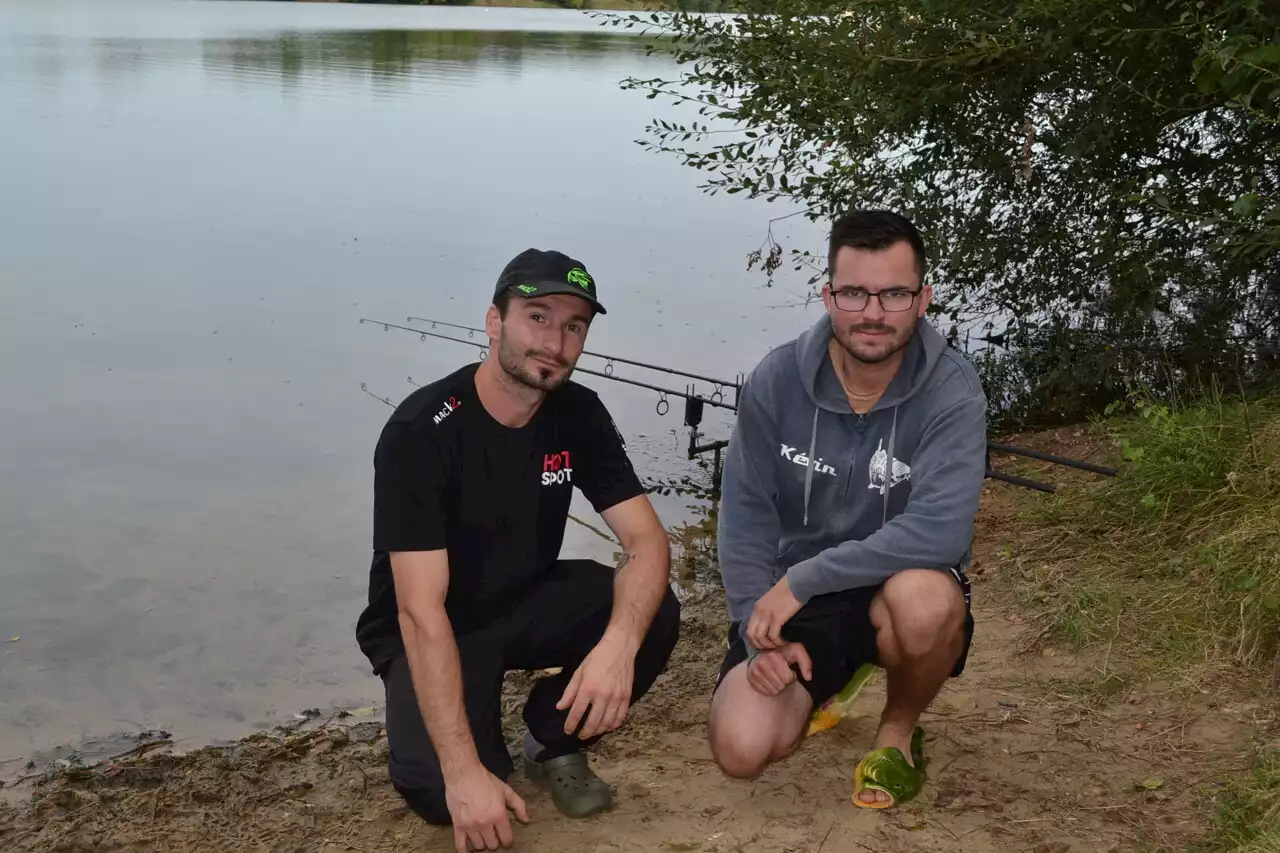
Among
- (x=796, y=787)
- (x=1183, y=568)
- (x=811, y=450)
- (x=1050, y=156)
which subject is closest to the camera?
(x=811, y=450)

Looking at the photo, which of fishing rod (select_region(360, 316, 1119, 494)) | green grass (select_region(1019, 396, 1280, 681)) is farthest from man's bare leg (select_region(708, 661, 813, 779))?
fishing rod (select_region(360, 316, 1119, 494))

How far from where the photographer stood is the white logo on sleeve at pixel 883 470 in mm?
3160

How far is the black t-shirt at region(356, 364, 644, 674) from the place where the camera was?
299 centimetres

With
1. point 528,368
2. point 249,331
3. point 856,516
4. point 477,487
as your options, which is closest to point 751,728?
point 856,516

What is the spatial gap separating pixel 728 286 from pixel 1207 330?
21.8ft

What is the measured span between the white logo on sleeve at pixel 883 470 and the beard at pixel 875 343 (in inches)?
9.0

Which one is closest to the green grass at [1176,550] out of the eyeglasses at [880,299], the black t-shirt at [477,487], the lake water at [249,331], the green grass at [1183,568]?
the green grass at [1183,568]

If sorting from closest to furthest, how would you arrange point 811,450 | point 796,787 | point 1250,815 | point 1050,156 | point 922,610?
point 1250,815 → point 922,610 → point 811,450 → point 796,787 → point 1050,156

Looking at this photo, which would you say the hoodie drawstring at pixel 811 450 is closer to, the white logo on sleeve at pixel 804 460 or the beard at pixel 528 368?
the white logo on sleeve at pixel 804 460

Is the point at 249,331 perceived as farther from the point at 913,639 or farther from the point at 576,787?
the point at 913,639

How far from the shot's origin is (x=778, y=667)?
3088mm

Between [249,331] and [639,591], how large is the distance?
914cm

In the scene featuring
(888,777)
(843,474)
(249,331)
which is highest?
(843,474)

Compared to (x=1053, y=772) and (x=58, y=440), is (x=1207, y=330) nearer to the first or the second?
(x=1053, y=772)
